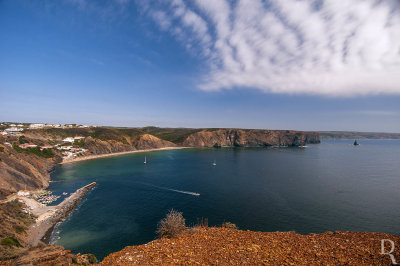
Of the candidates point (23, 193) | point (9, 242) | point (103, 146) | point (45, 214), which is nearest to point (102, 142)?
point (103, 146)

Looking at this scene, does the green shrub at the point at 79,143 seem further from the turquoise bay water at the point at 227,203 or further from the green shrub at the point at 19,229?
the green shrub at the point at 19,229

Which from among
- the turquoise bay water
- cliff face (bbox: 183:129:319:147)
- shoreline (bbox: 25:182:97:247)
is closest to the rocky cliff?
cliff face (bbox: 183:129:319:147)

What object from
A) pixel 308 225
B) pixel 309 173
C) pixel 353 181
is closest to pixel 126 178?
pixel 308 225

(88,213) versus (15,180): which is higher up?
(15,180)

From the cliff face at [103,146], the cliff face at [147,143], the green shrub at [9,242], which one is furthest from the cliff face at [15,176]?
the cliff face at [147,143]

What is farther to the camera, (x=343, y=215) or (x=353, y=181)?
(x=353, y=181)

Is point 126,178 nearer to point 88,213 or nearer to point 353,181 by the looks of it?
point 88,213
